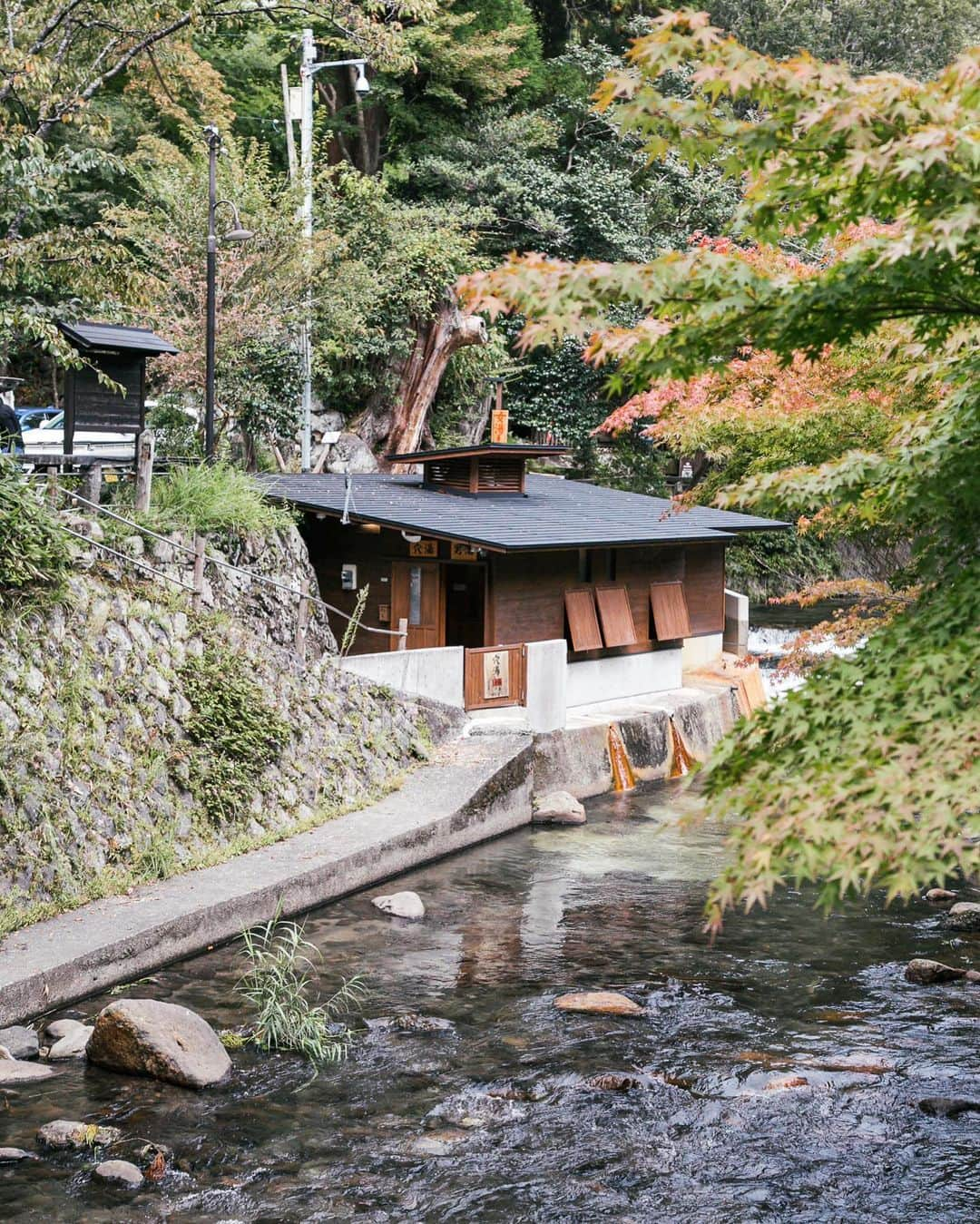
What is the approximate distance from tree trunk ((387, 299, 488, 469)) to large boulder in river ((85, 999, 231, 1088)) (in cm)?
2654

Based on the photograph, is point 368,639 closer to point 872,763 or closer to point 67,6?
point 67,6

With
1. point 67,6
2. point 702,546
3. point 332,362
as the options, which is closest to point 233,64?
point 332,362

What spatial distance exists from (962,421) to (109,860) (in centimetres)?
1021

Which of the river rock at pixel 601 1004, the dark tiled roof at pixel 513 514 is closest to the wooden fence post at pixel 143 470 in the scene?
the dark tiled roof at pixel 513 514

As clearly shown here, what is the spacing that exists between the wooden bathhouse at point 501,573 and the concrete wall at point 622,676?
0.04m

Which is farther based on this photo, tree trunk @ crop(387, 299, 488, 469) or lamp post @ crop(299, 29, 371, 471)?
tree trunk @ crop(387, 299, 488, 469)

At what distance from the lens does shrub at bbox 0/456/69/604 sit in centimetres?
1432

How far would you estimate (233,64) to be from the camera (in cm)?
3972

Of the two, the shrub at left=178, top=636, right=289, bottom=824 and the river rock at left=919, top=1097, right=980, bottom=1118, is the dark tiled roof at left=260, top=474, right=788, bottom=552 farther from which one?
the river rock at left=919, top=1097, right=980, bottom=1118

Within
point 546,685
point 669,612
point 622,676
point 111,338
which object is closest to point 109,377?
point 111,338

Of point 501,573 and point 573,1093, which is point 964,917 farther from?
point 501,573

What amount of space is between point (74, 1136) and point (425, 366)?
94.2 feet

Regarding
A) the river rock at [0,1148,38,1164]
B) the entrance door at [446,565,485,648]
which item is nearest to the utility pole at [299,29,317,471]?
the entrance door at [446,565,485,648]

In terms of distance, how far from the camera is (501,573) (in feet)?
75.5
